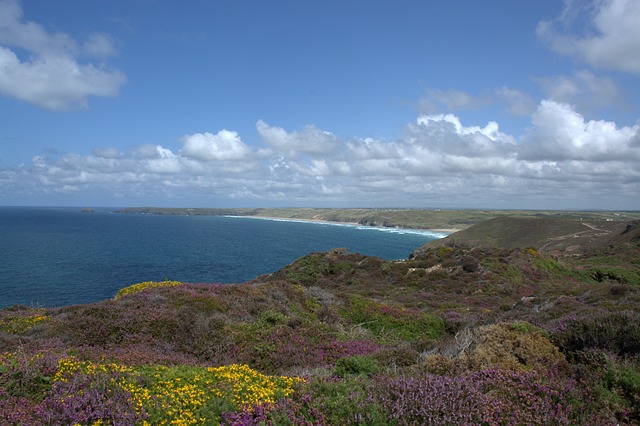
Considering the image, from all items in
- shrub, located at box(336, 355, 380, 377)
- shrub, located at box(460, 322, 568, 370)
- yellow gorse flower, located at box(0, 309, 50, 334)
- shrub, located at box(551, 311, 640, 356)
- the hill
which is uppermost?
shrub, located at box(551, 311, 640, 356)

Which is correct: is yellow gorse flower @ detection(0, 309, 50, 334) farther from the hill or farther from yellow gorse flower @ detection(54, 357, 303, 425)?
the hill

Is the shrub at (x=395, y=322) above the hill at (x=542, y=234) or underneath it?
above

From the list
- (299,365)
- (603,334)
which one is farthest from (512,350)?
(299,365)

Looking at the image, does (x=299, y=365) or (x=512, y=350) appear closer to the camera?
(x=512, y=350)

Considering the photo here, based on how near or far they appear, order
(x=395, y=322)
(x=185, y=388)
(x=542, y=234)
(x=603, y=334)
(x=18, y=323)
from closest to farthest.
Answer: (x=185, y=388) → (x=603, y=334) → (x=18, y=323) → (x=395, y=322) → (x=542, y=234)

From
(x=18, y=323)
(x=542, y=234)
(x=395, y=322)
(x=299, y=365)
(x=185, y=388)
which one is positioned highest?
(x=185, y=388)

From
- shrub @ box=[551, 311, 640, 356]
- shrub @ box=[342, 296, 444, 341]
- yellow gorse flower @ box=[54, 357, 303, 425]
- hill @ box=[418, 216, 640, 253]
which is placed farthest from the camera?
hill @ box=[418, 216, 640, 253]

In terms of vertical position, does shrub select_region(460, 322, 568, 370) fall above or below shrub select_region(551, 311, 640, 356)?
below

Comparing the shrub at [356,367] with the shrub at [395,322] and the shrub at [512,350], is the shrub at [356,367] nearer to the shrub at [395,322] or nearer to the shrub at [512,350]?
the shrub at [512,350]

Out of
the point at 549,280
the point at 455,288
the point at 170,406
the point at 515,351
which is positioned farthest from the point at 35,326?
the point at 549,280

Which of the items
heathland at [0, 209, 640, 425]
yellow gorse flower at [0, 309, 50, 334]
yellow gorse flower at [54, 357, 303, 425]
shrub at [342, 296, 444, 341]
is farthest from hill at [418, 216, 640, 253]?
yellow gorse flower at [54, 357, 303, 425]

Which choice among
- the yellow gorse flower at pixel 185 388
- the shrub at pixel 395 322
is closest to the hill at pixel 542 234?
the shrub at pixel 395 322

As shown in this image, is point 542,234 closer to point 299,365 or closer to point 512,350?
point 512,350

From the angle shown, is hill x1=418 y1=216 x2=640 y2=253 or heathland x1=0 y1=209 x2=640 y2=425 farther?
hill x1=418 y1=216 x2=640 y2=253
